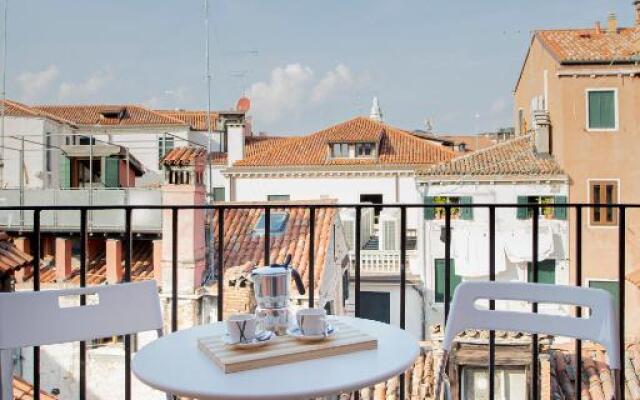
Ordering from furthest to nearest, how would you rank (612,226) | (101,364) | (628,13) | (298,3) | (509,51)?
(298,3)
(509,51)
(628,13)
(612,226)
(101,364)

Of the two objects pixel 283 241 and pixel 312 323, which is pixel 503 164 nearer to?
pixel 283 241

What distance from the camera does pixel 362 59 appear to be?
39375mm

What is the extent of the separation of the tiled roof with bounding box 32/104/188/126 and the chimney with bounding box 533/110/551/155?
61.3ft

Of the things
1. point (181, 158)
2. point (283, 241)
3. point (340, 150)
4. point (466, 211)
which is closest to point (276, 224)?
point (283, 241)

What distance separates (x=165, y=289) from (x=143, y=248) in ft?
15.1

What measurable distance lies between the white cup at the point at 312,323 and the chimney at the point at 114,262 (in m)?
12.2

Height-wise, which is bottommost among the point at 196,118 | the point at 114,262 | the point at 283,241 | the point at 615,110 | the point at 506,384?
the point at 506,384

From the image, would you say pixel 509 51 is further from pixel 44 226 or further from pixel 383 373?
pixel 383 373

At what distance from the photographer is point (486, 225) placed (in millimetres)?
18672

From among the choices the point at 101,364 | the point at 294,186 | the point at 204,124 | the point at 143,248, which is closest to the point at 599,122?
the point at 294,186

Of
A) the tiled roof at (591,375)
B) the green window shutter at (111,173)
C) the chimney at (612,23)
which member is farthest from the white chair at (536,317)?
the chimney at (612,23)

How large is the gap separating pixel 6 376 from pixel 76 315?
0.22 metres

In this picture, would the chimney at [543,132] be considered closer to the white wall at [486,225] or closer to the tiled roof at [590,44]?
the white wall at [486,225]

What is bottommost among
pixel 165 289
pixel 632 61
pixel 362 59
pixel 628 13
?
pixel 165 289
